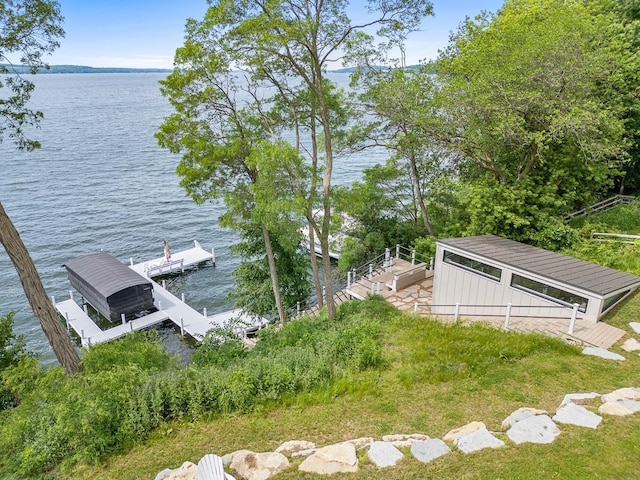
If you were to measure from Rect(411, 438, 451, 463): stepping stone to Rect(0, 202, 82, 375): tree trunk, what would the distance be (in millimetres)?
7960

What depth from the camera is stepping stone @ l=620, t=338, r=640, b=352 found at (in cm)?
883

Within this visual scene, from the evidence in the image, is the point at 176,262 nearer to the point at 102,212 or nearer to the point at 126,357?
the point at 102,212

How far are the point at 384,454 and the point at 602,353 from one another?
5.86m

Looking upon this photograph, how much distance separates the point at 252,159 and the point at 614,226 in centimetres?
1558

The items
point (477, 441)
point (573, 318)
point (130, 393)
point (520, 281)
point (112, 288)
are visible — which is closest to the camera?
point (477, 441)

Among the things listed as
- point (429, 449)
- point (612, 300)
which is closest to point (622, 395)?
point (429, 449)

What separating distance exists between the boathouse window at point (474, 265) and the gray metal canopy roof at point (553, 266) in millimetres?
304

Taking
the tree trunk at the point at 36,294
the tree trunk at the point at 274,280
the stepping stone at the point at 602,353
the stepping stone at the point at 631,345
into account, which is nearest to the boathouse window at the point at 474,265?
the stepping stone at the point at 602,353

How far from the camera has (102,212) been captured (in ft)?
107

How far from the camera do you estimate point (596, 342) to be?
909 cm

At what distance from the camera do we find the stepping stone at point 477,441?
18.7 ft

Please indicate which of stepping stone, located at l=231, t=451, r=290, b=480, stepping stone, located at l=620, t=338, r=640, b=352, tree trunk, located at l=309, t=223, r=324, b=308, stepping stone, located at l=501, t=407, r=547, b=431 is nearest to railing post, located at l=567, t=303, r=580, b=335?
stepping stone, located at l=620, t=338, r=640, b=352

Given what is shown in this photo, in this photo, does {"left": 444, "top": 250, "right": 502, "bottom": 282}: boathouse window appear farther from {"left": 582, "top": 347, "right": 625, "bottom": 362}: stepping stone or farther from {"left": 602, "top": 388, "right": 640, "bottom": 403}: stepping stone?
{"left": 602, "top": 388, "right": 640, "bottom": 403}: stepping stone

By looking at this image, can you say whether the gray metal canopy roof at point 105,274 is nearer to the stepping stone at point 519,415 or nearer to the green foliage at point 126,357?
the green foliage at point 126,357
